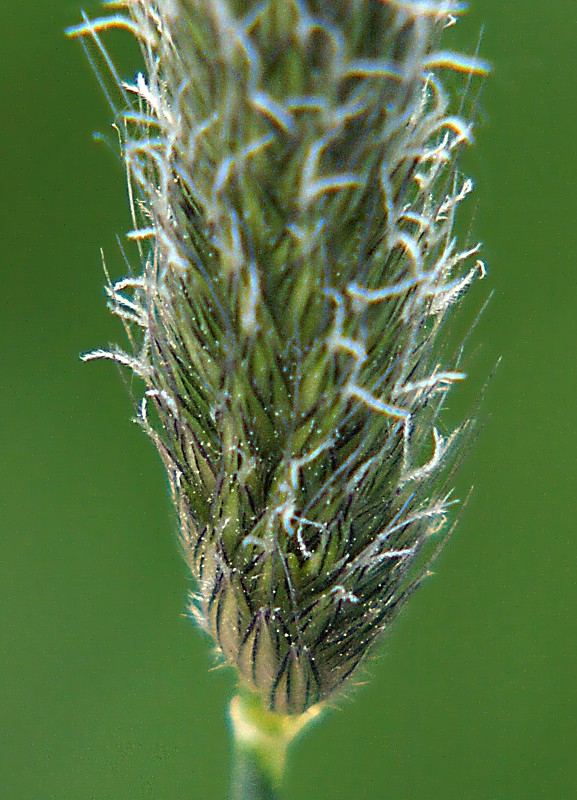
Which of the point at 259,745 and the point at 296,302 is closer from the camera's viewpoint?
the point at 296,302

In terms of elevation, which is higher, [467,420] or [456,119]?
[456,119]

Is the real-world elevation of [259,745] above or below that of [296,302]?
below

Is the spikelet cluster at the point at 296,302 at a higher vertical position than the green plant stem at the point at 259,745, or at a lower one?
higher

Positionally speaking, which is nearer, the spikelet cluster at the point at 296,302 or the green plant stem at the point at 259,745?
the spikelet cluster at the point at 296,302

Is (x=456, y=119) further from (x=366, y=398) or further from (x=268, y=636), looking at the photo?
(x=268, y=636)

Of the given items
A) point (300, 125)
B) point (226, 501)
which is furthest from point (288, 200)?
point (226, 501)
